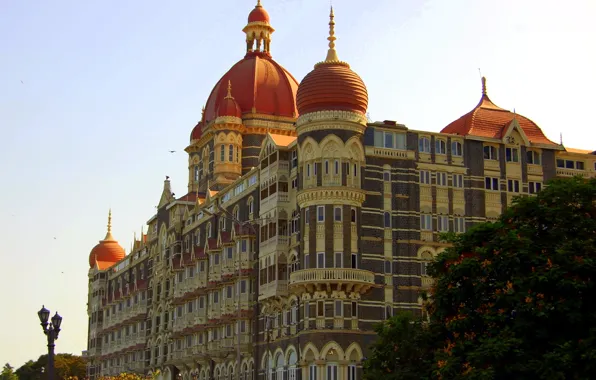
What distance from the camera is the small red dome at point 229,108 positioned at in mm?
97375

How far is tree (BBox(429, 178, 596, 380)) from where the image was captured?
3891 centimetres

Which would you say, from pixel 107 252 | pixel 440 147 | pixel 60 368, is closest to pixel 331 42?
pixel 440 147

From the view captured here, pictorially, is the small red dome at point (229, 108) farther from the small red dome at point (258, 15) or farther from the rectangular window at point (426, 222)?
the rectangular window at point (426, 222)

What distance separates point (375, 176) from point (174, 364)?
3354 centimetres

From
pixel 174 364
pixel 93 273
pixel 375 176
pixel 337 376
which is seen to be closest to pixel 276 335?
pixel 337 376

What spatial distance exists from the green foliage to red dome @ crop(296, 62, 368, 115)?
7521 cm

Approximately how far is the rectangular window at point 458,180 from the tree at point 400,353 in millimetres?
22827

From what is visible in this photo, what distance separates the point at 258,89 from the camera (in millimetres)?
100438

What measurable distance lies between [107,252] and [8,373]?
5859 centimetres

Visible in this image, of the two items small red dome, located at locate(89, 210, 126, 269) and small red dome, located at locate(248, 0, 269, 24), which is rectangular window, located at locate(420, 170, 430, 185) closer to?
small red dome, located at locate(248, 0, 269, 24)

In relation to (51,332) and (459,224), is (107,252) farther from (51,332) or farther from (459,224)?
(51,332)

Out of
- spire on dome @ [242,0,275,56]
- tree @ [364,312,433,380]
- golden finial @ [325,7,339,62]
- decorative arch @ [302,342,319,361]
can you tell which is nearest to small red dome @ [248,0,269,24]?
spire on dome @ [242,0,275,56]

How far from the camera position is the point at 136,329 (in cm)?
11175

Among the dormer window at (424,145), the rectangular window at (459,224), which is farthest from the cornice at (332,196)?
the rectangular window at (459,224)
